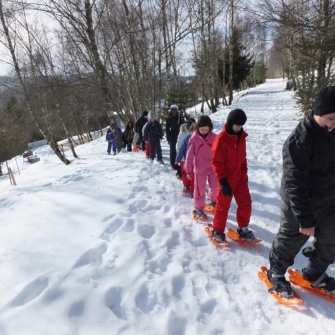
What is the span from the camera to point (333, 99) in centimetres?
206

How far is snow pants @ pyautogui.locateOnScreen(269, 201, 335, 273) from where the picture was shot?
2.45m

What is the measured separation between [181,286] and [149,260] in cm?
54

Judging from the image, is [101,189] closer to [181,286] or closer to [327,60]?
[181,286]

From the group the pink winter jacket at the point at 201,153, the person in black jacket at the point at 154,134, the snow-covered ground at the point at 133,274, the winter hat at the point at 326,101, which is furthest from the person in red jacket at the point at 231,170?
the person in black jacket at the point at 154,134

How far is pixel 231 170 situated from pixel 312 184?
1218mm

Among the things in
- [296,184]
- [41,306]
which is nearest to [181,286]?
[41,306]

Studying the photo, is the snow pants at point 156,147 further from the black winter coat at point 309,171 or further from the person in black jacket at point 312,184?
the black winter coat at point 309,171

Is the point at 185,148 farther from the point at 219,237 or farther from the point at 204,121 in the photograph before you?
the point at 219,237

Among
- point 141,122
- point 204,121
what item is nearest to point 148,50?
point 141,122

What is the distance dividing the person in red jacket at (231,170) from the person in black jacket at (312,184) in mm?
957

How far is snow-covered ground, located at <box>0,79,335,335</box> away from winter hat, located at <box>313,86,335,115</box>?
1794 millimetres

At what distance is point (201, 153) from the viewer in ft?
14.3

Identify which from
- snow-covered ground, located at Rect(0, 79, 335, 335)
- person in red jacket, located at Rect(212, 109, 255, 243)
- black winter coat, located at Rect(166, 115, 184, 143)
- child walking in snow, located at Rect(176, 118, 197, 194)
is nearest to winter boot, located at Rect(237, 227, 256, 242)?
person in red jacket, located at Rect(212, 109, 255, 243)

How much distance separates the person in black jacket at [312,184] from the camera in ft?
7.18
